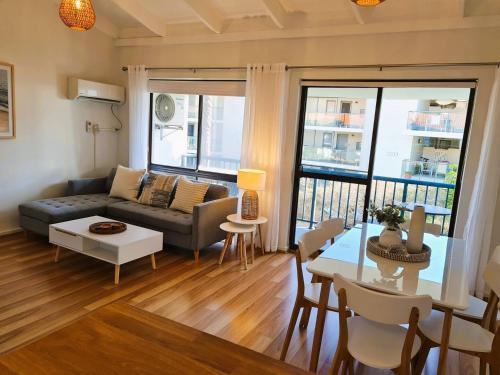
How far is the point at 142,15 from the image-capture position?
468 centimetres

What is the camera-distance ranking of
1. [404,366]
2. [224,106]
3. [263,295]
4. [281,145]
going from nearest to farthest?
[404,366] → [263,295] → [281,145] → [224,106]

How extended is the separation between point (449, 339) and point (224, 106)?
152 inches

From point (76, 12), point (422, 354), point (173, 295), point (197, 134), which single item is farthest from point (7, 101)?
point (422, 354)

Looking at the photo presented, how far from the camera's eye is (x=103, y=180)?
5.29 meters

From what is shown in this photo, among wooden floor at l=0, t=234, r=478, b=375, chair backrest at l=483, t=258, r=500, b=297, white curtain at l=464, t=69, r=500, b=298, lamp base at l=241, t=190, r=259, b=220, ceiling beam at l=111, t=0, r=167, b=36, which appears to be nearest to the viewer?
chair backrest at l=483, t=258, r=500, b=297

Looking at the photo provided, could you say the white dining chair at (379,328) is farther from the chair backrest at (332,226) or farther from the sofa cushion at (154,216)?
the sofa cushion at (154,216)

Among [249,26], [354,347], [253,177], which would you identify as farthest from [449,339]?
[249,26]

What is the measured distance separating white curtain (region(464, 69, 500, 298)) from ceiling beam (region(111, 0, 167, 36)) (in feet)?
12.8

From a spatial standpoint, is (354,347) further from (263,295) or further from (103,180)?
(103,180)

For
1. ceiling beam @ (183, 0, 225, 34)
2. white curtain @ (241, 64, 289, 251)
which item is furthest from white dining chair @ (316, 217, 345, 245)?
ceiling beam @ (183, 0, 225, 34)

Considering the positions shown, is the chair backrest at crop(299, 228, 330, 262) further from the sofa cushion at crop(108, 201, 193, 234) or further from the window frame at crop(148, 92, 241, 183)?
the window frame at crop(148, 92, 241, 183)

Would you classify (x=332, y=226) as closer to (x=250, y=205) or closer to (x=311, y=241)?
(x=311, y=241)

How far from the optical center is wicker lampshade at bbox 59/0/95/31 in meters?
2.80

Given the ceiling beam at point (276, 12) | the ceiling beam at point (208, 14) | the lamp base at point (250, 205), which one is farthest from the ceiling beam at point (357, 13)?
the lamp base at point (250, 205)
